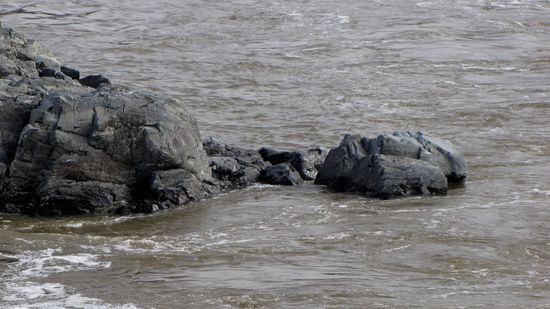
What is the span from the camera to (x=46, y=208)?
12273 millimetres

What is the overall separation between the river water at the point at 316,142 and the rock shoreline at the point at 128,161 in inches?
11.2

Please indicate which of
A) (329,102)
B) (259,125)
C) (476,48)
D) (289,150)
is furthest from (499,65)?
(289,150)

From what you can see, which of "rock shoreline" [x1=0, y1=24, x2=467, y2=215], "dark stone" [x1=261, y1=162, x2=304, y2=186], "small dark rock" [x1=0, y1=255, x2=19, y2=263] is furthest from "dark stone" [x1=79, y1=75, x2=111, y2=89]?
"small dark rock" [x1=0, y1=255, x2=19, y2=263]

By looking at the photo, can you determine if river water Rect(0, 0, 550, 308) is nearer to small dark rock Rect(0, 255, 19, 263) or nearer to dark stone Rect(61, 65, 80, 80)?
small dark rock Rect(0, 255, 19, 263)

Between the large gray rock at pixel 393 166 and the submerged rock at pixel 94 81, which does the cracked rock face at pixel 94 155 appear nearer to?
the large gray rock at pixel 393 166

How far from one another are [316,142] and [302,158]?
2.21 meters

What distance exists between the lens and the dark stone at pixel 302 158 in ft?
46.6

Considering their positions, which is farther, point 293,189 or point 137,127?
point 293,189

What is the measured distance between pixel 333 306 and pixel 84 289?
6.92 ft

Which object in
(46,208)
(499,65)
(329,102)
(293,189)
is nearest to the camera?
(46,208)

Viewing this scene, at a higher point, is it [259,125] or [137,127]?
[137,127]

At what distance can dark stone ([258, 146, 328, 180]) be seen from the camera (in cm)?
1420

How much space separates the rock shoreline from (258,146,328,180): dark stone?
1.00 feet

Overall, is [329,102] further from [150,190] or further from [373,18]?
[373,18]
